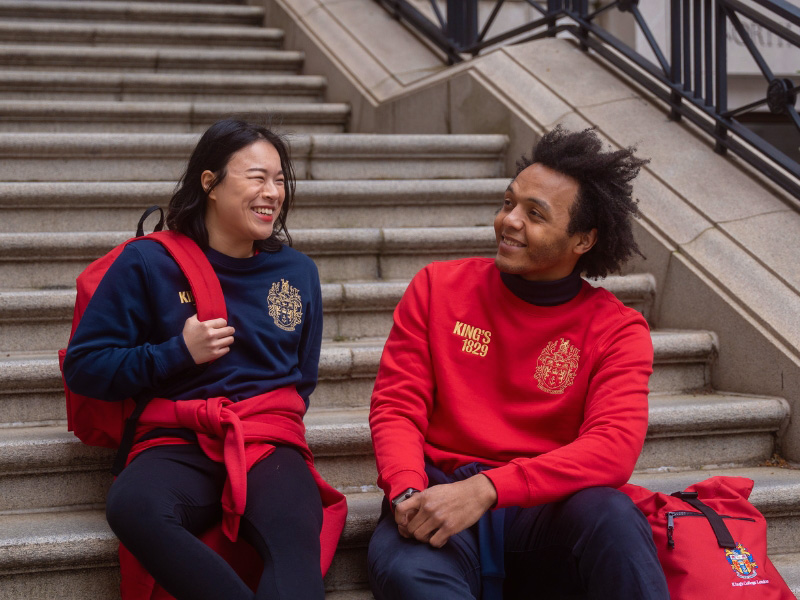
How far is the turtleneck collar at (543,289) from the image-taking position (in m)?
2.22

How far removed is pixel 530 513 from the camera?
2.04 meters

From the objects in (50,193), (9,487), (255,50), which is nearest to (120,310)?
(9,487)

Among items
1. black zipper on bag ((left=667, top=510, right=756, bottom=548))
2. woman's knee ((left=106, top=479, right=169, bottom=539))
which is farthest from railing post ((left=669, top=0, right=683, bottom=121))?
woman's knee ((left=106, top=479, right=169, bottom=539))

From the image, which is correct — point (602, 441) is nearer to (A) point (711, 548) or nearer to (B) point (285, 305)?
(A) point (711, 548)

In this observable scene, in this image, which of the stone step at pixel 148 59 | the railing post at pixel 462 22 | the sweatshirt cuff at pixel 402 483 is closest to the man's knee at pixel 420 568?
the sweatshirt cuff at pixel 402 483

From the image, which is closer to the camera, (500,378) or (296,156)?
(500,378)

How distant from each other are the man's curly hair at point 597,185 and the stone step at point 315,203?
1.53 meters

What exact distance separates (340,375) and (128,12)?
432 centimetres

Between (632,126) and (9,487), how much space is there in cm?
287

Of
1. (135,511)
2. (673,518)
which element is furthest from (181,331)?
(673,518)

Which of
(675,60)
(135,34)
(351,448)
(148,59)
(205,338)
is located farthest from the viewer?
(135,34)

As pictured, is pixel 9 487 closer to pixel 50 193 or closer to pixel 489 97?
pixel 50 193

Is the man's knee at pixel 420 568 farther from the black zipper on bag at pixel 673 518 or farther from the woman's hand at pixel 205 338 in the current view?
the woman's hand at pixel 205 338

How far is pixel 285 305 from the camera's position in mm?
2326
